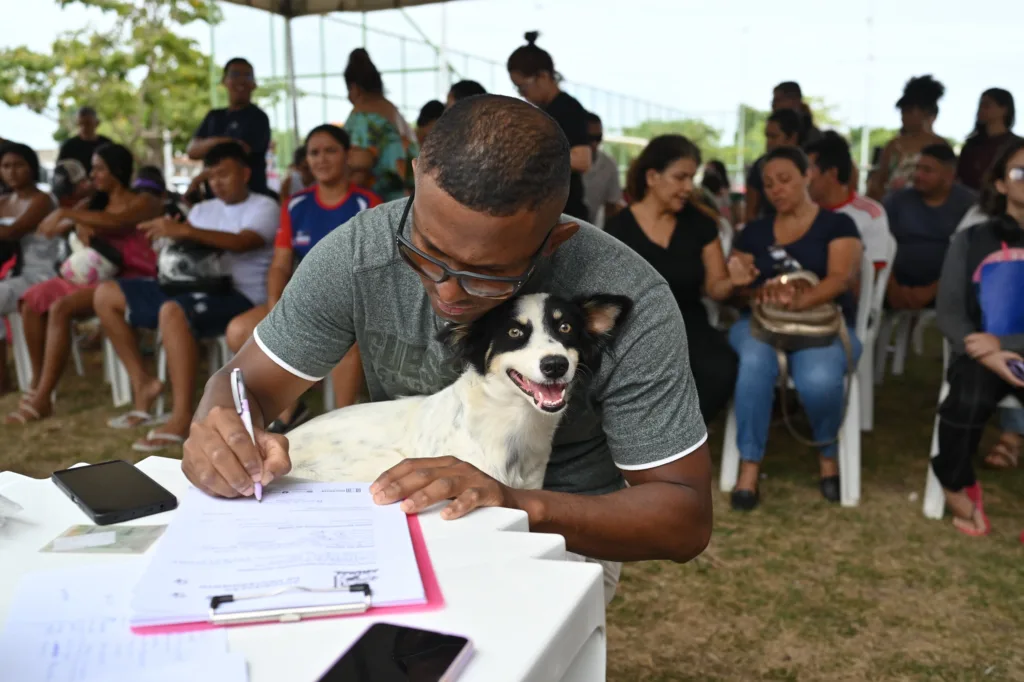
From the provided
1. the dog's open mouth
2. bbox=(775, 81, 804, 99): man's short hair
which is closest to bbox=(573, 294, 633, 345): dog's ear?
the dog's open mouth

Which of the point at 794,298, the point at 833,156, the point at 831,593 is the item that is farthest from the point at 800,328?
the point at 833,156

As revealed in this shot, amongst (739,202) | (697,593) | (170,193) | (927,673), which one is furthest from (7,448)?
(739,202)

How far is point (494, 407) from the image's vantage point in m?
1.82

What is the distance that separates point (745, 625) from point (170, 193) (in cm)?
493

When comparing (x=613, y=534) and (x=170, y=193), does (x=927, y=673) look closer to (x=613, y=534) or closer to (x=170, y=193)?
(x=613, y=534)

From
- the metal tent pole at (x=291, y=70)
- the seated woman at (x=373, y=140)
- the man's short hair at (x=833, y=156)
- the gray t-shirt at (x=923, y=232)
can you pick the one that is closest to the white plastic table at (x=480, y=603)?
the seated woman at (x=373, y=140)

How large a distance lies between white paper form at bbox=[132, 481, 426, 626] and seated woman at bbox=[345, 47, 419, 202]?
354 centimetres

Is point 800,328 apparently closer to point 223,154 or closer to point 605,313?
point 605,313

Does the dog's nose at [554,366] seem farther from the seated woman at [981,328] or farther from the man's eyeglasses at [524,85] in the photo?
the man's eyeglasses at [524,85]

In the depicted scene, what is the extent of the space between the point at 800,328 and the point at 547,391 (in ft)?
7.12

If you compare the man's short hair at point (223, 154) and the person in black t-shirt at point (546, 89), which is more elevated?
the person in black t-shirt at point (546, 89)

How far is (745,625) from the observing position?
2.57 m

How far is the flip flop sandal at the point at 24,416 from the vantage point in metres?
4.64

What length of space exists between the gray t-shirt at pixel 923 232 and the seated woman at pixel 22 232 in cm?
511
